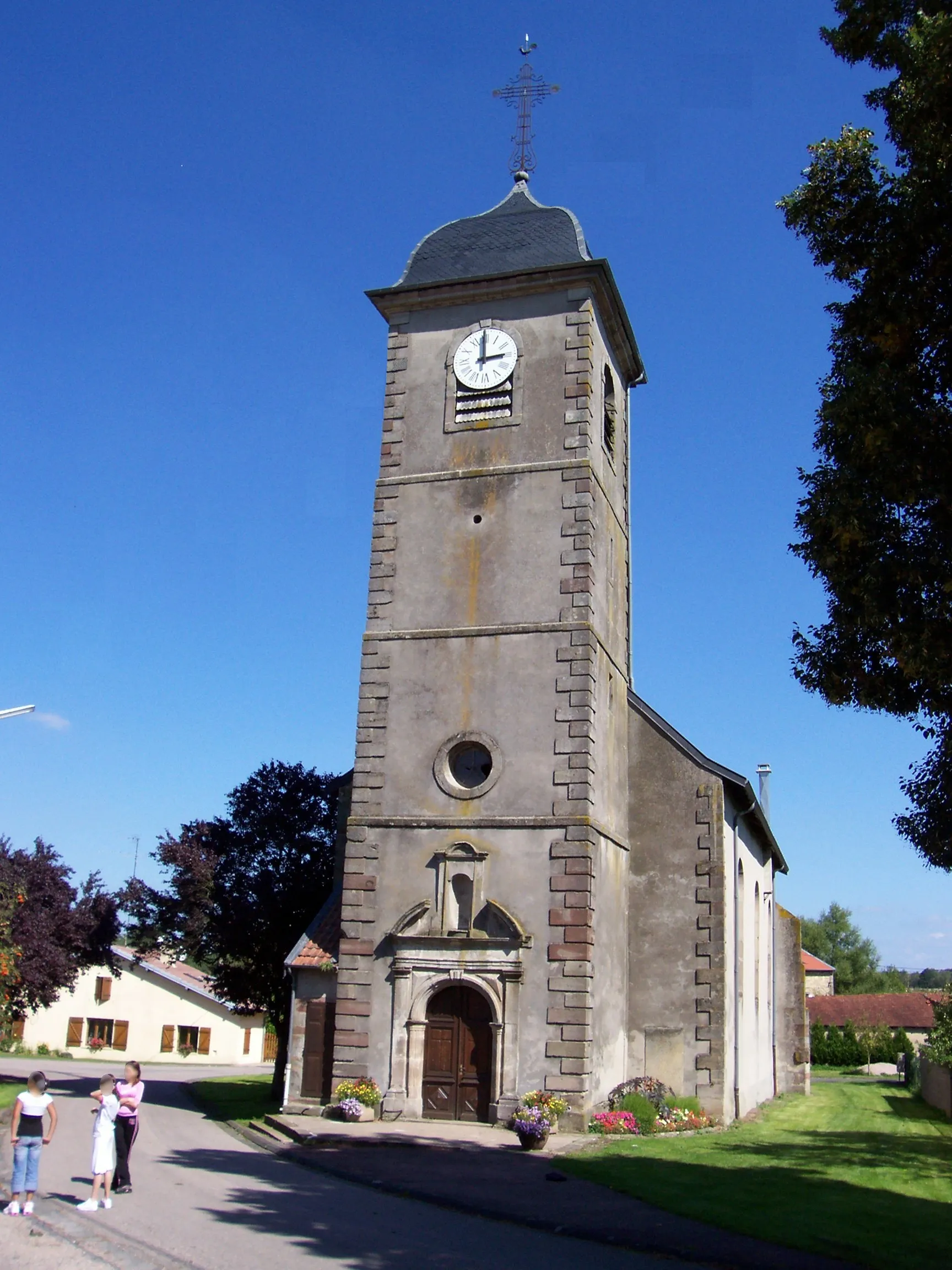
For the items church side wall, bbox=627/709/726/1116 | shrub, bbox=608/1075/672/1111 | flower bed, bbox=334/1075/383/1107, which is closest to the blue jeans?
flower bed, bbox=334/1075/383/1107

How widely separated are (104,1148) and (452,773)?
9000 millimetres

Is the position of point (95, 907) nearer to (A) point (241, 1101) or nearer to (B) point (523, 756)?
(A) point (241, 1101)

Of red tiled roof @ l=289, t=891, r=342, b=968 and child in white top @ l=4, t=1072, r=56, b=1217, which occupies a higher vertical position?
red tiled roof @ l=289, t=891, r=342, b=968

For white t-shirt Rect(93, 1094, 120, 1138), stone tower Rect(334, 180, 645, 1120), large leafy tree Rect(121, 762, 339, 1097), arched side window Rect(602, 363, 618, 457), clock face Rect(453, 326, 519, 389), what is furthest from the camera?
large leafy tree Rect(121, 762, 339, 1097)

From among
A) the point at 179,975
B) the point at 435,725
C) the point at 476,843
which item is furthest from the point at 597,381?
the point at 179,975

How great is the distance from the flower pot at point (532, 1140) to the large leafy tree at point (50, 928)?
12.9m

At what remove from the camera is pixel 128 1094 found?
1166 centimetres

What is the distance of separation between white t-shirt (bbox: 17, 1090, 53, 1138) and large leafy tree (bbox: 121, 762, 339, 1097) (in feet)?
44.3

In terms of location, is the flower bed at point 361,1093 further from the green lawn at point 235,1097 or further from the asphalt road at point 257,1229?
the asphalt road at point 257,1229

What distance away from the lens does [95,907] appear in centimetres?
2686

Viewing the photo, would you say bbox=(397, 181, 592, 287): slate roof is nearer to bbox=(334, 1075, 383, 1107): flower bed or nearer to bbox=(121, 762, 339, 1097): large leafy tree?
bbox=(121, 762, 339, 1097): large leafy tree

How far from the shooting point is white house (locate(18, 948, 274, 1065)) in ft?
149

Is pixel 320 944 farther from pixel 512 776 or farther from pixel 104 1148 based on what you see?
pixel 104 1148

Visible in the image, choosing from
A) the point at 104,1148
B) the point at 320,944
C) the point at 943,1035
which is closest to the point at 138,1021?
the point at 320,944
